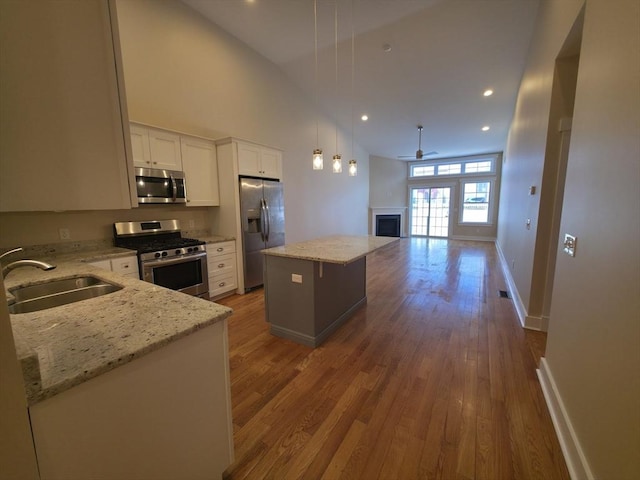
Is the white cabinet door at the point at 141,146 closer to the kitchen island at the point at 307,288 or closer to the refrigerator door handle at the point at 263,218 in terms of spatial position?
the refrigerator door handle at the point at 263,218

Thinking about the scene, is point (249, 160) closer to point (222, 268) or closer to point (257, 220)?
point (257, 220)

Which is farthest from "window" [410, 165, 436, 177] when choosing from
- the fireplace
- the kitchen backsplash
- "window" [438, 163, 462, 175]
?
the kitchen backsplash

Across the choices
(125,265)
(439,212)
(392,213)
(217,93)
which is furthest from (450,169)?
(125,265)

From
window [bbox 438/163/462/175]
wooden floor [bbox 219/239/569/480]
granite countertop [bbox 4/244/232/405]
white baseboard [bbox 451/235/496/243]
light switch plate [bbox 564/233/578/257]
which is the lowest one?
wooden floor [bbox 219/239/569/480]

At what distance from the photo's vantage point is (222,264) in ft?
12.4

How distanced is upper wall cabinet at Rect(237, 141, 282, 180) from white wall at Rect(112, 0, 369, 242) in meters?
0.49

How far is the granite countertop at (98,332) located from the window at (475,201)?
1028cm

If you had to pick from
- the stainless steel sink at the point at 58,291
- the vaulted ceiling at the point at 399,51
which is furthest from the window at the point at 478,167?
the stainless steel sink at the point at 58,291

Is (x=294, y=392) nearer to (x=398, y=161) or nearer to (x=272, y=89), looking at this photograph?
(x=272, y=89)

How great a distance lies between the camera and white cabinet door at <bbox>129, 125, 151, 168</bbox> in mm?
2928

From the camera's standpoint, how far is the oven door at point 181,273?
9.61 feet

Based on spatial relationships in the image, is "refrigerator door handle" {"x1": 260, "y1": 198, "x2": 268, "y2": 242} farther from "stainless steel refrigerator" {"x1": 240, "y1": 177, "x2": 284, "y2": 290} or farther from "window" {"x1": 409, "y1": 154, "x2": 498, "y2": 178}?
"window" {"x1": 409, "y1": 154, "x2": 498, "y2": 178}

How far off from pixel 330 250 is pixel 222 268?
193 cm

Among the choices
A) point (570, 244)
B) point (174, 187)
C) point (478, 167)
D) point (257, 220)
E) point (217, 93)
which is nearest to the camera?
point (570, 244)
